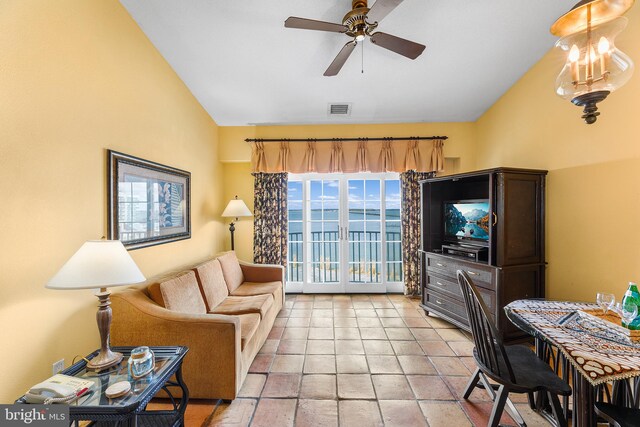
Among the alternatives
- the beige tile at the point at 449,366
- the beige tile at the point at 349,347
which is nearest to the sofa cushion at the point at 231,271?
the beige tile at the point at 349,347

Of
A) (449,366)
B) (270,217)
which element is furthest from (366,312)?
(270,217)

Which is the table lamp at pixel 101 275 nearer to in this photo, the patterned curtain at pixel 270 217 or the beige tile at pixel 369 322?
the beige tile at pixel 369 322

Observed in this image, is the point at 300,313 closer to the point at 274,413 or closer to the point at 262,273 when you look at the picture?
the point at 262,273

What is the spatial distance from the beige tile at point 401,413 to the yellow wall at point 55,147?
2.21 metres

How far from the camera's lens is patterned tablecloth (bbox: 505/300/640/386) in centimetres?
118

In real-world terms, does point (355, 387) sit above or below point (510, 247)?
below

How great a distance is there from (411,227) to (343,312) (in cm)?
172

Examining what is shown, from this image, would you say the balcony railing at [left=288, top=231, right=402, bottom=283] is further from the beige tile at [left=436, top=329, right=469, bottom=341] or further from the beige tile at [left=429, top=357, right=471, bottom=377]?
the beige tile at [left=429, top=357, right=471, bottom=377]

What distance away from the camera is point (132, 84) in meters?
2.46

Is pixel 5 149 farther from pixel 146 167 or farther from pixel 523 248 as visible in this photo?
pixel 523 248

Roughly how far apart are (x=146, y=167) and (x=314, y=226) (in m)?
2.68

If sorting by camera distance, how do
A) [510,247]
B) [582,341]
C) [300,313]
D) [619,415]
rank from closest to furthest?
[619,415]
[582,341]
[510,247]
[300,313]

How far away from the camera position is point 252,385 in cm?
227

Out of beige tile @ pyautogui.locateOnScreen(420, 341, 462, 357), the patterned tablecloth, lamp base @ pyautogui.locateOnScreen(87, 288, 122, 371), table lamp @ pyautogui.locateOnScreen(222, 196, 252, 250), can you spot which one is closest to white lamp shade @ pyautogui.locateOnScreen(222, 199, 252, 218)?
table lamp @ pyautogui.locateOnScreen(222, 196, 252, 250)
